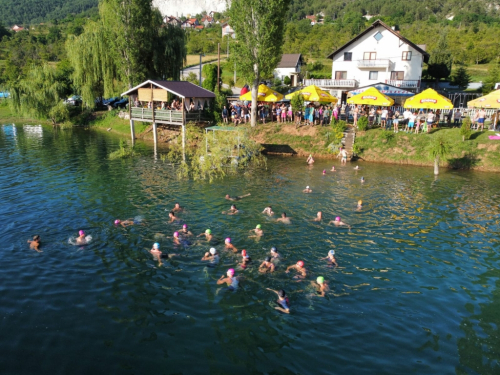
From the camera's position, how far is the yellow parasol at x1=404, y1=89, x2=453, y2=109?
34.1 meters

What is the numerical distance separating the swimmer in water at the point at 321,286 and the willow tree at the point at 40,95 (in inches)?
2057

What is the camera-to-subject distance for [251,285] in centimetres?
1501

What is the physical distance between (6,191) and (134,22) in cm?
2969

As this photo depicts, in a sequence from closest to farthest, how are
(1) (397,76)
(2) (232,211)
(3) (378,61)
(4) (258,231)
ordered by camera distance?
(4) (258,231) < (2) (232,211) < (3) (378,61) < (1) (397,76)

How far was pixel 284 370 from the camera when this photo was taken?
10.9 meters

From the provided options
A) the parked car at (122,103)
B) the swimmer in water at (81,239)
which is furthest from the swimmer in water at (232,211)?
the parked car at (122,103)

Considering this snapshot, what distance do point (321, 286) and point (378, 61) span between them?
1898 inches

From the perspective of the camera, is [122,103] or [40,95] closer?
[40,95]

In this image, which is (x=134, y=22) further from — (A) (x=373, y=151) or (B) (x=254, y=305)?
(B) (x=254, y=305)

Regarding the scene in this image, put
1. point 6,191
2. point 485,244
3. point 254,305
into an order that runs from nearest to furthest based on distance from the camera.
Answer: point 254,305
point 485,244
point 6,191

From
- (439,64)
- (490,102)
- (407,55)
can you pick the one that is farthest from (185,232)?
(439,64)

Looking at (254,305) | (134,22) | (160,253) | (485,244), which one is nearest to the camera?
(254,305)

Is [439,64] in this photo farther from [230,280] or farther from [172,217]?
[230,280]

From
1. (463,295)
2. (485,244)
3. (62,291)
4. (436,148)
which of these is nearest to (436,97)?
(436,148)
